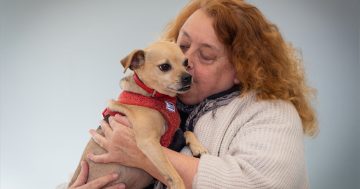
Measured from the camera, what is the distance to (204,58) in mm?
1441

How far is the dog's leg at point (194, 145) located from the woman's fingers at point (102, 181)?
268mm

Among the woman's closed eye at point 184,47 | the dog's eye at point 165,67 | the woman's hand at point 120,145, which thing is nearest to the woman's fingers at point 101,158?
the woman's hand at point 120,145

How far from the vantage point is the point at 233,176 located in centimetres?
115

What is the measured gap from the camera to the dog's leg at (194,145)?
133 cm

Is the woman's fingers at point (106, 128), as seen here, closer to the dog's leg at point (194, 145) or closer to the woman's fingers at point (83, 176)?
the woman's fingers at point (83, 176)

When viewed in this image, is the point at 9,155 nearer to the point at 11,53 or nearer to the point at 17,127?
the point at 17,127

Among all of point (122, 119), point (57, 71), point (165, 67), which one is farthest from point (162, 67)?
point (57, 71)

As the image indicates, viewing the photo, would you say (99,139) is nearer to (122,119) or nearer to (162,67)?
(122,119)

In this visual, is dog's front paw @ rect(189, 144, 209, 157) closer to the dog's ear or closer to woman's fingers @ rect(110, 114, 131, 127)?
woman's fingers @ rect(110, 114, 131, 127)

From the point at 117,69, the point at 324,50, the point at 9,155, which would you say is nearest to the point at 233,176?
the point at 324,50

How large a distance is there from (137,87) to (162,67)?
0.37ft

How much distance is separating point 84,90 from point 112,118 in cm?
130

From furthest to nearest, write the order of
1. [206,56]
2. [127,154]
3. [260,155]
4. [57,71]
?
[57,71], [206,56], [127,154], [260,155]

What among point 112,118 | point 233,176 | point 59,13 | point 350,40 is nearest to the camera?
point 233,176
